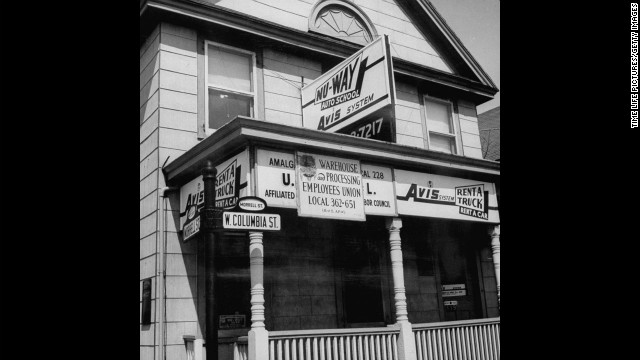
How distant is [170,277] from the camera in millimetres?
7043

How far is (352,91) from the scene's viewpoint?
317 inches

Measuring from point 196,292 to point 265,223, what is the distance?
2112 mm

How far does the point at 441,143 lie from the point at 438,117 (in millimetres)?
557

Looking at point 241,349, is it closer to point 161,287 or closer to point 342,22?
point 161,287

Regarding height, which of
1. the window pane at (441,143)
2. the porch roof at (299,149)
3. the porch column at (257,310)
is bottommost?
the porch column at (257,310)

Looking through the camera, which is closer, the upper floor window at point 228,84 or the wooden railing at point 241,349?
the wooden railing at point 241,349

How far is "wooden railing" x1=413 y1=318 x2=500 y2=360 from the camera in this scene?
7.53 metres

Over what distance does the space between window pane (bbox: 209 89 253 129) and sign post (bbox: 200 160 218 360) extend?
281cm

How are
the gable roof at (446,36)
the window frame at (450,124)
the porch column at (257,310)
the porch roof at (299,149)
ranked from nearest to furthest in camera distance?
the porch column at (257,310) < the porch roof at (299,149) < the window frame at (450,124) < the gable roof at (446,36)

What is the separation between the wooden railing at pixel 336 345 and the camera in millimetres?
6355

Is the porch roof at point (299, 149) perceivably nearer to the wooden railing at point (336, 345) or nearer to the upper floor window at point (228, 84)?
the upper floor window at point (228, 84)

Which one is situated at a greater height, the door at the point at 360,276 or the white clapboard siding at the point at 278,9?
the white clapboard siding at the point at 278,9

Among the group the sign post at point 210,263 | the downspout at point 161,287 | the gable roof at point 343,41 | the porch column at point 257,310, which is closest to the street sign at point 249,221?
the sign post at point 210,263
